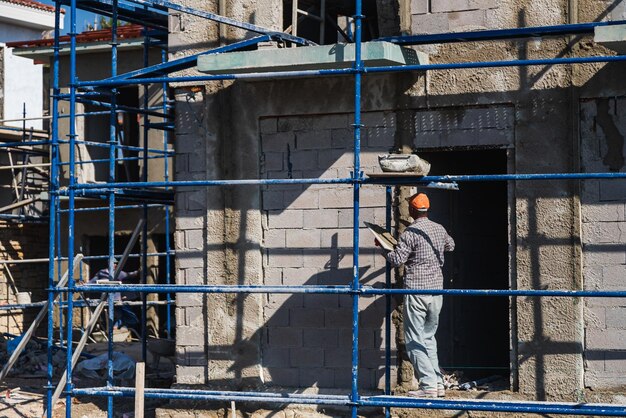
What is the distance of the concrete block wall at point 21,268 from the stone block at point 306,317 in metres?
9.68

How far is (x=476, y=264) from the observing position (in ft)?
39.8

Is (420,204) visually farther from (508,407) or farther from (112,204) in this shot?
(112,204)

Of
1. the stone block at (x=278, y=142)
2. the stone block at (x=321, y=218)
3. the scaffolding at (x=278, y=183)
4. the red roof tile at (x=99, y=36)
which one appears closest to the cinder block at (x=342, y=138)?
the stone block at (x=278, y=142)

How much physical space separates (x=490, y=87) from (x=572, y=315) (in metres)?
2.19

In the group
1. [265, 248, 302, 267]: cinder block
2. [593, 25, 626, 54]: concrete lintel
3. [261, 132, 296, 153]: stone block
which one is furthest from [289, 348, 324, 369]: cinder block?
[593, 25, 626, 54]: concrete lintel

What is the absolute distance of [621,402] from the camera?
9.69 m

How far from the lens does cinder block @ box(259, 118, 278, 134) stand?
36.1 feet

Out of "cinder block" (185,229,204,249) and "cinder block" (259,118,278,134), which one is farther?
"cinder block" (185,229,204,249)

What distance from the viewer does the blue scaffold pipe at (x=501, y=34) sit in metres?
9.52

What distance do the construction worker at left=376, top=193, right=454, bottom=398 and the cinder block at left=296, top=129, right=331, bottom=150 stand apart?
1.32 m

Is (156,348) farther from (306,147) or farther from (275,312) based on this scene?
(306,147)

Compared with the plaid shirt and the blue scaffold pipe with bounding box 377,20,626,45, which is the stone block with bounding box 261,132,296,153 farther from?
the plaid shirt

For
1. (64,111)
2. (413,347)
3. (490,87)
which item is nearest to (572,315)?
(413,347)

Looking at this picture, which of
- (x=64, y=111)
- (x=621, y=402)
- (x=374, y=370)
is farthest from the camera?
(x=64, y=111)
